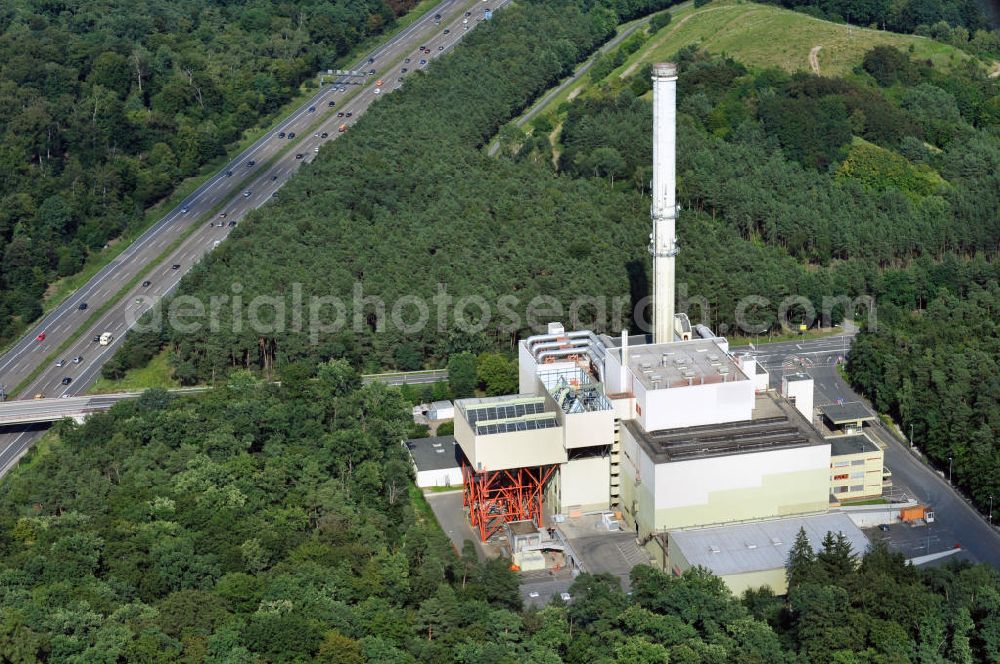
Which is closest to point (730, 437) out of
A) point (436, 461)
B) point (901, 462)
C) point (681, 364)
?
point (681, 364)

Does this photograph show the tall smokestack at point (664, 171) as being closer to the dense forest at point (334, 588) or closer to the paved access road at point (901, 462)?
the paved access road at point (901, 462)

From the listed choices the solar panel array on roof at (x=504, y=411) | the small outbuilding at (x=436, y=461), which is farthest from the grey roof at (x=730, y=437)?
the small outbuilding at (x=436, y=461)

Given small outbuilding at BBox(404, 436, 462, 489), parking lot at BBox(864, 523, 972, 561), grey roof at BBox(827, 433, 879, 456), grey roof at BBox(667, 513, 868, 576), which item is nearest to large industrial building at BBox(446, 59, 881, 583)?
grey roof at BBox(667, 513, 868, 576)

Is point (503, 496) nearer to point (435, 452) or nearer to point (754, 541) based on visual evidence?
point (435, 452)

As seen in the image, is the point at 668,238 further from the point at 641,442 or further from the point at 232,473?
the point at 232,473

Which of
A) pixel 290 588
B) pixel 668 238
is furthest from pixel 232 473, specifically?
pixel 668 238

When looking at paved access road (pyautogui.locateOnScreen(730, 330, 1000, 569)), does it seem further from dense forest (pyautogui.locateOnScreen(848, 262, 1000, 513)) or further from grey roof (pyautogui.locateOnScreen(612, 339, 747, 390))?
grey roof (pyautogui.locateOnScreen(612, 339, 747, 390))
